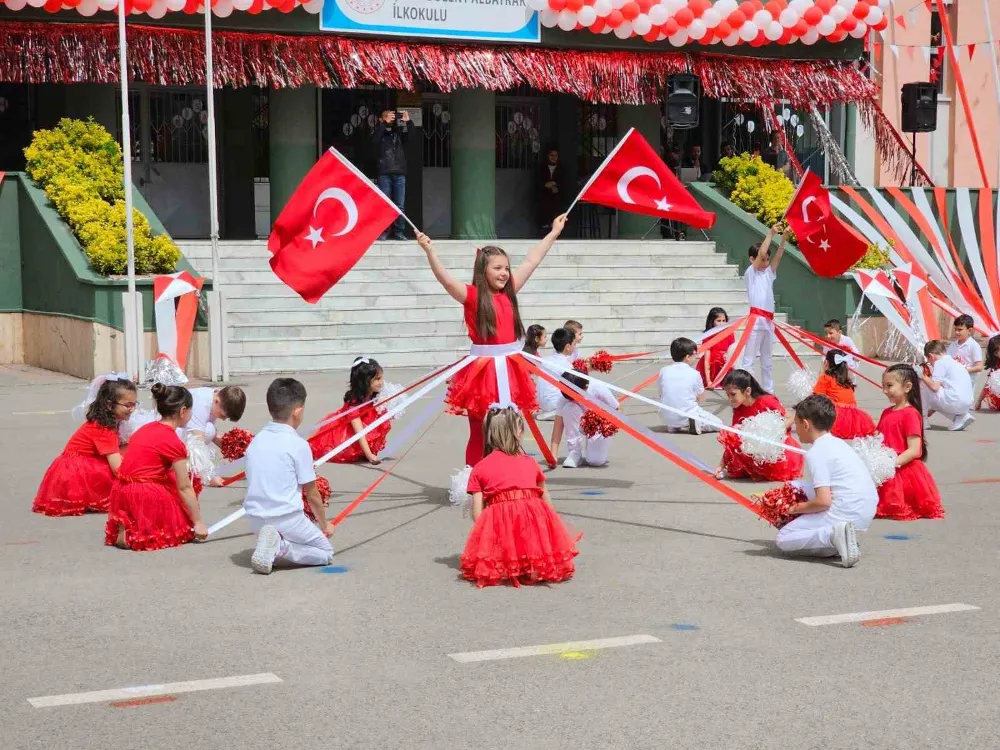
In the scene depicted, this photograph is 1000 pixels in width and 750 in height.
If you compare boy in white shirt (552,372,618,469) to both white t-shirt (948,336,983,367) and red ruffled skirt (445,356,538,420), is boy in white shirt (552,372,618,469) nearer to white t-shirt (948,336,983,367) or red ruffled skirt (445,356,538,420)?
red ruffled skirt (445,356,538,420)

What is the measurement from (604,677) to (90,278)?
12853mm

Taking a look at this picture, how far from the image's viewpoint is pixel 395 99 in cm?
2509

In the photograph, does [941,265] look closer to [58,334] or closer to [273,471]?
[58,334]

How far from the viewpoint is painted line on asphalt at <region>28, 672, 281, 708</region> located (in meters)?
5.60

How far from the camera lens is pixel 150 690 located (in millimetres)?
5730

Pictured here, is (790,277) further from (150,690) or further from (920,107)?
(150,690)

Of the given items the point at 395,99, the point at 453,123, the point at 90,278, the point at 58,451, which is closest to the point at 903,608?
the point at 58,451

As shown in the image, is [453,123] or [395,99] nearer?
[453,123]

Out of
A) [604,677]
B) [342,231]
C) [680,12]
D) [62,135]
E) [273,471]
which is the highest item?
[680,12]

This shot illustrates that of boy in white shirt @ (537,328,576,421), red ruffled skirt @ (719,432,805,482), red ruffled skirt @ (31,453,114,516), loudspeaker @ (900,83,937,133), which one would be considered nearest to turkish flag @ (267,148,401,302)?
boy in white shirt @ (537,328,576,421)

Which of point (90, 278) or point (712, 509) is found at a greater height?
point (90, 278)

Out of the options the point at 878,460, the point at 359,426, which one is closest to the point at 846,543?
the point at 878,460

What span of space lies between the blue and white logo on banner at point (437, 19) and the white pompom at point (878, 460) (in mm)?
13317

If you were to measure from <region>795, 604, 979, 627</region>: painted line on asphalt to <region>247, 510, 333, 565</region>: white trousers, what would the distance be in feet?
8.68
